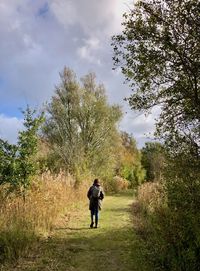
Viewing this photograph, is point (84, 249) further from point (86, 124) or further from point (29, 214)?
point (86, 124)

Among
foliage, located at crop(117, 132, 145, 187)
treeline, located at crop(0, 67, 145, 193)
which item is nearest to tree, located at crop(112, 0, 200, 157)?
treeline, located at crop(0, 67, 145, 193)

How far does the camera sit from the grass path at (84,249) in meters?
11.3

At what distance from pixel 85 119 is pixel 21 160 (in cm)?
2575

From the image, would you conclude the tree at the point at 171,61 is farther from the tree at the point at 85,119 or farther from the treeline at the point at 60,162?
the tree at the point at 85,119

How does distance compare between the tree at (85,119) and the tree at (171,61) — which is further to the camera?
the tree at (85,119)

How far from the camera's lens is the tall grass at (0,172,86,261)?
1245cm

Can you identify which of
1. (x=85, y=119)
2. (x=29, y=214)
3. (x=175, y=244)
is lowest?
(x=175, y=244)

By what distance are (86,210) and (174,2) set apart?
1400 cm

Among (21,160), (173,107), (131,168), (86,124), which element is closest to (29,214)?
(21,160)

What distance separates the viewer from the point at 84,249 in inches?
518

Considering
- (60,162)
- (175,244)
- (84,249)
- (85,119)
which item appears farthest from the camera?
(85,119)

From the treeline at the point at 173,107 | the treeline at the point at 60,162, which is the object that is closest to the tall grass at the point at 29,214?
the treeline at the point at 60,162

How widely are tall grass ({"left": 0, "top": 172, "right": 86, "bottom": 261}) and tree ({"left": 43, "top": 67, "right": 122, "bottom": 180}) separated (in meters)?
19.3

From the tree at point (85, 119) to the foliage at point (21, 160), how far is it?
75.9 ft
